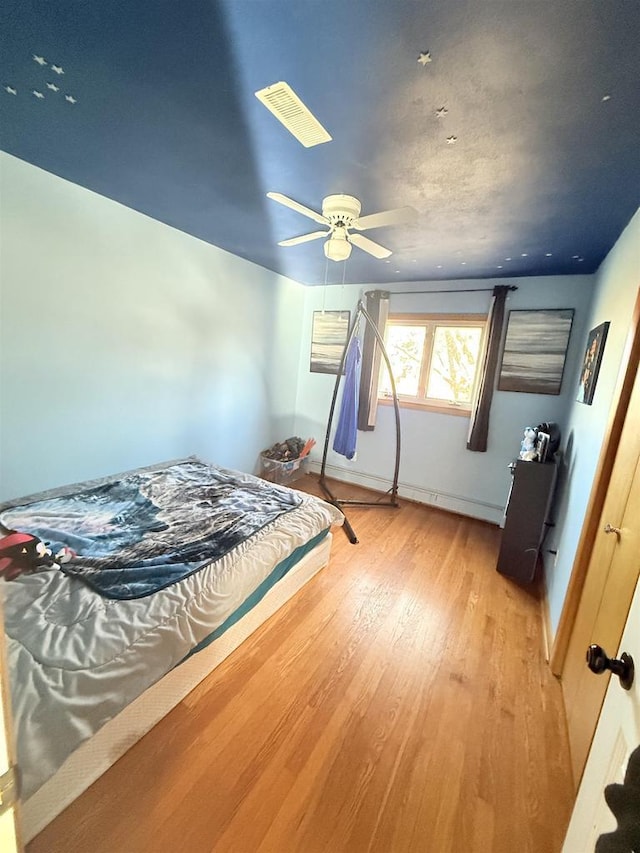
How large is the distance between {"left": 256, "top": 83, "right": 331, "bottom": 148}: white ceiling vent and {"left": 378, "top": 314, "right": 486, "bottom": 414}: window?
2.49 meters

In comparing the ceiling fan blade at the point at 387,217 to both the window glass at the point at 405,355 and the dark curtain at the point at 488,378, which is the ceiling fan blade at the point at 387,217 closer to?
the dark curtain at the point at 488,378

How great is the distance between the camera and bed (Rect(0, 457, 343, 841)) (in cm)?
102

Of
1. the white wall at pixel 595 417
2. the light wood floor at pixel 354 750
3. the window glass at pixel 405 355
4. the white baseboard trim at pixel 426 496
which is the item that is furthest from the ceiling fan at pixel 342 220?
the white baseboard trim at pixel 426 496

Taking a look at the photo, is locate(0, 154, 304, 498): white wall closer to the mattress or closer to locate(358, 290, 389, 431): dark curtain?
locate(358, 290, 389, 431): dark curtain

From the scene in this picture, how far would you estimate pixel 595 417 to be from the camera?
72.2 inches

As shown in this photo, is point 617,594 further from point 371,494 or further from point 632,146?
point 371,494

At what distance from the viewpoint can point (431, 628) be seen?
6.52 feet

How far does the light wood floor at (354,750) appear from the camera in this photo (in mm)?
1081

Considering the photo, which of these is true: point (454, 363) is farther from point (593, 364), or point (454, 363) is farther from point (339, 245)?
point (339, 245)

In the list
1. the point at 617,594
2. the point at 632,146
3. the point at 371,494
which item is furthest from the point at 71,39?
the point at 371,494

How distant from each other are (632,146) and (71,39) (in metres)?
2.07

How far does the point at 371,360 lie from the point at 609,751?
3.35 meters

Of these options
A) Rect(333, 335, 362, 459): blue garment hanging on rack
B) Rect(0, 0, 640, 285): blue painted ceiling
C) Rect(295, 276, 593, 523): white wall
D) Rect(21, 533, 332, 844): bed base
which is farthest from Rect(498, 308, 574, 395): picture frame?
Rect(21, 533, 332, 844): bed base

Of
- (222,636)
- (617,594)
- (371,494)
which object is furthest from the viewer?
(371,494)
